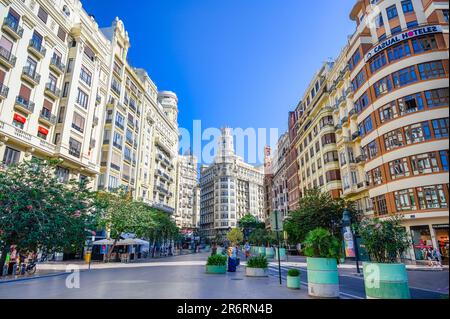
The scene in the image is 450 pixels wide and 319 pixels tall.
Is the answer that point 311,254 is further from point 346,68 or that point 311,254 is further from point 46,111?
point 346,68

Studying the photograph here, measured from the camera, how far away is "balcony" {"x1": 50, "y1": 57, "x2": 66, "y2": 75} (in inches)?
1255

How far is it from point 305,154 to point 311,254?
1780 inches

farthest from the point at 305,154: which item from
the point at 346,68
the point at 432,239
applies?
the point at 432,239

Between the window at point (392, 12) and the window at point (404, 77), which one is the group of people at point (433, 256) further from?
the window at point (392, 12)

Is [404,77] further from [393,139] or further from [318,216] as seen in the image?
[318,216]

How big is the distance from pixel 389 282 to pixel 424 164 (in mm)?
23389

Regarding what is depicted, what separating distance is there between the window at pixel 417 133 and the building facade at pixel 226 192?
3673 inches

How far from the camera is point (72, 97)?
33781mm

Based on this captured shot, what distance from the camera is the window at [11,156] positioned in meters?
25.7

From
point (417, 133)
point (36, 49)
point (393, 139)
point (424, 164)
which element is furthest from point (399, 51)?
point (36, 49)

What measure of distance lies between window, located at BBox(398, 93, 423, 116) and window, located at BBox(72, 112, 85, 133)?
117 ft

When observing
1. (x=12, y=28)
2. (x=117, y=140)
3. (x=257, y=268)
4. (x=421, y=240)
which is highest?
(x=12, y=28)

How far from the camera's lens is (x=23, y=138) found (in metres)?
26.8

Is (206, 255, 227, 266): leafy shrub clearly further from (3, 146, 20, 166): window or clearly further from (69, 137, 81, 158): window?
(69, 137, 81, 158): window
